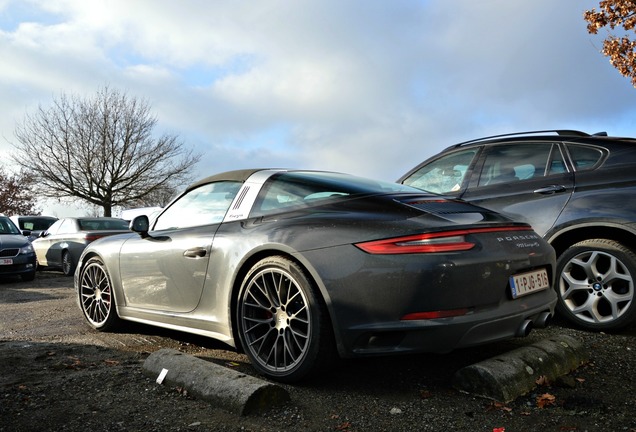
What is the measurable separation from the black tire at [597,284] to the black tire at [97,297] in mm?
3781

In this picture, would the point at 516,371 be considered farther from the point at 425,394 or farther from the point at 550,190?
the point at 550,190

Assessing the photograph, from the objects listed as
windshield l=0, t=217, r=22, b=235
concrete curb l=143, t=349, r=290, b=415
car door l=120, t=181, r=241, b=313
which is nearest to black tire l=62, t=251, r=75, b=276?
windshield l=0, t=217, r=22, b=235

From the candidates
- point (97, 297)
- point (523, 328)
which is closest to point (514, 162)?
point (523, 328)

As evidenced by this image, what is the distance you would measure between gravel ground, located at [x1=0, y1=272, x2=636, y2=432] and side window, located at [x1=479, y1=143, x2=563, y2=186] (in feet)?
4.74

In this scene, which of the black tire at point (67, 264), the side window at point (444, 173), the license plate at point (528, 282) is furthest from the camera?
the black tire at point (67, 264)

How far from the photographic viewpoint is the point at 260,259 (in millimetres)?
3375

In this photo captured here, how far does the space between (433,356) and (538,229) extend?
1.60m

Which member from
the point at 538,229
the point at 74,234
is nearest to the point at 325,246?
the point at 538,229

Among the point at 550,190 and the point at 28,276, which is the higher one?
the point at 550,190

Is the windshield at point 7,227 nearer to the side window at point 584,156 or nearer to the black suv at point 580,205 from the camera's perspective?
the black suv at point 580,205

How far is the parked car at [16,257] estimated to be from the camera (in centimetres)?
1066

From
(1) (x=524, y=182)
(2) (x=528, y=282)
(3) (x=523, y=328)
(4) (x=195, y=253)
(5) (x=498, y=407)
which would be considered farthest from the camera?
(1) (x=524, y=182)

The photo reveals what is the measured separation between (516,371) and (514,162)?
101 inches

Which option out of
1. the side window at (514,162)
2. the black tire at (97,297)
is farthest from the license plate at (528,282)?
the black tire at (97,297)
